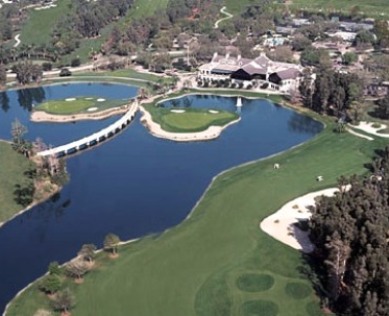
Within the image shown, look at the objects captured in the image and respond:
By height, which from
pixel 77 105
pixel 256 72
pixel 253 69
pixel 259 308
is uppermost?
pixel 253 69

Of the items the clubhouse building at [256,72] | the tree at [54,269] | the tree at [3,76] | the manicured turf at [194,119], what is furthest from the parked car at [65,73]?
the tree at [54,269]

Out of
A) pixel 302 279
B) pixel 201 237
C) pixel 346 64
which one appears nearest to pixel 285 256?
pixel 302 279

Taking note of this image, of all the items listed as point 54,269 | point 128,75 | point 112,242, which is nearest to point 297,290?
point 112,242

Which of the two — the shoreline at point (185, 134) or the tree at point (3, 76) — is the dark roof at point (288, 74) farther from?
the tree at point (3, 76)

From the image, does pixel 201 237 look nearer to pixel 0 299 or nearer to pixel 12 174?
pixel 0 299

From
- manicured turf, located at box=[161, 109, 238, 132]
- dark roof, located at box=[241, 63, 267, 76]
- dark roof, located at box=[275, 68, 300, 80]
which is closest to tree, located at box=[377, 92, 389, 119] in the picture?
dark roof, located at box=[275, 68, 300, 80]

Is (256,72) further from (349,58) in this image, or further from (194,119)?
(194,119)
